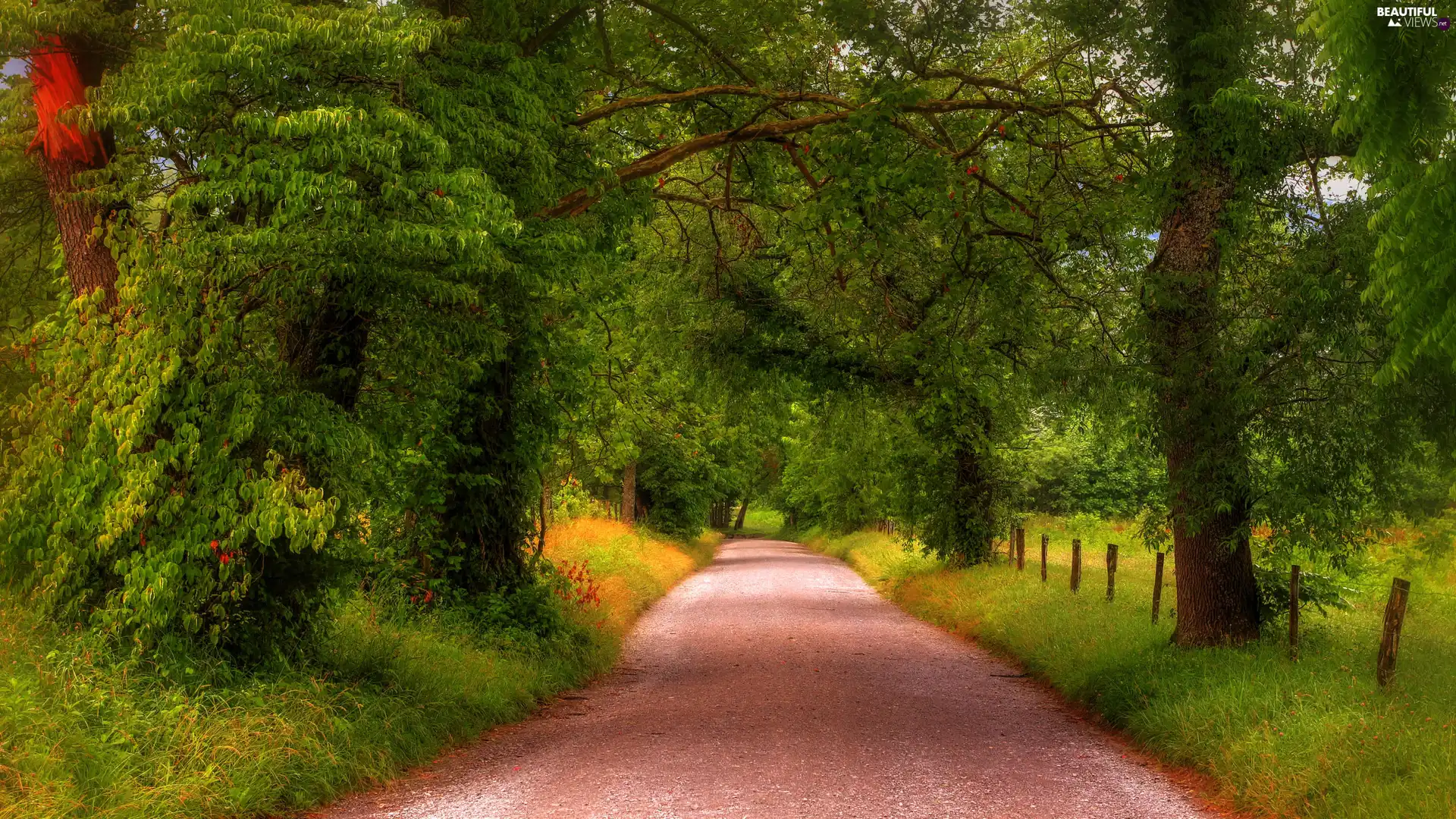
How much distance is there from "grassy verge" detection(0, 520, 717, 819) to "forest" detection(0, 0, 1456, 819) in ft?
0.12

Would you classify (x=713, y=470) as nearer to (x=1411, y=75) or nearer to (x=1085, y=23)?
(x=1085, y=23)

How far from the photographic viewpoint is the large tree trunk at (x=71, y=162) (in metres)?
7.46

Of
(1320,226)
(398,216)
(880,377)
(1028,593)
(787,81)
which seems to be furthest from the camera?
(880,377)

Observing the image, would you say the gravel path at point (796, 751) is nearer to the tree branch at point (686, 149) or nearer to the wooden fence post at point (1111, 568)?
the wooden fence post at point (1111, 568)

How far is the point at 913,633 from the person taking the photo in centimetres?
1689

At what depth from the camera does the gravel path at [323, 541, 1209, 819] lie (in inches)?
272

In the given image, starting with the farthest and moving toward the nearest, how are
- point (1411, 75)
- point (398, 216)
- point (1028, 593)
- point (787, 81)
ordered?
point (1028, 593), point (787, 81), point (398, 216), point (1411, 75)

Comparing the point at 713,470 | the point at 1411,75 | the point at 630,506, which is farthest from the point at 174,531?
the point at 713,470

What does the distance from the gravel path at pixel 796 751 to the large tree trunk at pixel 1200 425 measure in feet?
6.03

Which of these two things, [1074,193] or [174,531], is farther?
[1074,193]

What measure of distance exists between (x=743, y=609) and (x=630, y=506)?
1656 cm

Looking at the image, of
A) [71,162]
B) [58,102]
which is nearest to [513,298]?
[71,162]

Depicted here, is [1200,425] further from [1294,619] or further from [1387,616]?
[1387,616]

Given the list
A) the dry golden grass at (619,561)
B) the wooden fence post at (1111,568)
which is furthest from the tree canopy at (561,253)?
the dry golden grass at (619,561)
